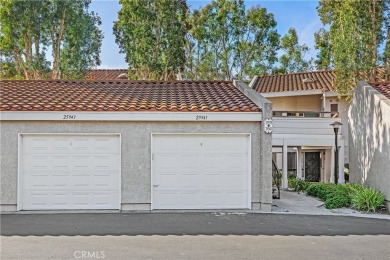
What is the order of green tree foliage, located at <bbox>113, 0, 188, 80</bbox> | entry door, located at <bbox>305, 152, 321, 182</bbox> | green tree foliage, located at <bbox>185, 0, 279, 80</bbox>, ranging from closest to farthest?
green tree foliage, located at <bbox>113, 0, 188, 80</bbox> → entry door, located at <bbox>305, 152, 321, 182</bbox> → green tree foliage, located at <bbox>185, 0, 279, 80</bbox>

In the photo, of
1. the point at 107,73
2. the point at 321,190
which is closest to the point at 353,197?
the point at 321,190

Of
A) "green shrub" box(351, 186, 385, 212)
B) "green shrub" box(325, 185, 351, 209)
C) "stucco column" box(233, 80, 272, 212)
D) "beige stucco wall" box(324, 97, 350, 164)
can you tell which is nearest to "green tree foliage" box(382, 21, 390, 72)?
"beige stucco wall" box(324, 97, 350, 164)

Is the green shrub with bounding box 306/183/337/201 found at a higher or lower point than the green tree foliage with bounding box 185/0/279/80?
lower

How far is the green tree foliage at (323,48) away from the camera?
31097 millimetres

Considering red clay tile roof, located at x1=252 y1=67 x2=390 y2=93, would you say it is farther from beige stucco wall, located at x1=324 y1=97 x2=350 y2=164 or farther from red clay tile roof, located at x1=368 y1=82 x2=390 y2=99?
red clay tile roof, located at x1=368 y1=82 x2=390 y2=99

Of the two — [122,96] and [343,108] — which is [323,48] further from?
[122,96]

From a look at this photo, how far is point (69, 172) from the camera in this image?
486 inches

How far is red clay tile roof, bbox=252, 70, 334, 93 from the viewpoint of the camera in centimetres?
2367

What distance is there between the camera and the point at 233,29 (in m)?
25.4

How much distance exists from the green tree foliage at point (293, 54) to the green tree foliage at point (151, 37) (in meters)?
15.3

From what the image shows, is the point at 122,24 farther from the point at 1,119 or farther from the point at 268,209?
the point at 268,209

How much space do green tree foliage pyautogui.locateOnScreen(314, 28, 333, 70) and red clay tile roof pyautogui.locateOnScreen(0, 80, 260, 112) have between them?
17.8m

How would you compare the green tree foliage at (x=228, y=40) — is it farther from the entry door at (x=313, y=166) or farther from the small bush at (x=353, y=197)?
the small bush at (x=353, y=197)

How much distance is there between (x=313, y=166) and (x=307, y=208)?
11.7 meters
